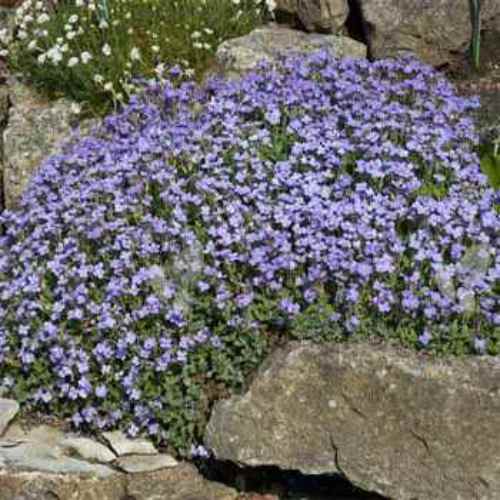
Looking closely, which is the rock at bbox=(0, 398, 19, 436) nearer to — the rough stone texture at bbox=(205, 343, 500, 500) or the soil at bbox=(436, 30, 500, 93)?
the rough stone texture at bbox=(205, 343, 500, 500)

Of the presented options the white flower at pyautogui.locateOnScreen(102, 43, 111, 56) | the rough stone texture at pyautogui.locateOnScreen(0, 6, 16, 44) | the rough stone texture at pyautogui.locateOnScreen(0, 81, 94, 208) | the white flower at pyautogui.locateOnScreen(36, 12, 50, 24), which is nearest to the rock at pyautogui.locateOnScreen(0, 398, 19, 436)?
the rough stone texture at pyautogui.locateOnScreen(0, 81, 94, 208)

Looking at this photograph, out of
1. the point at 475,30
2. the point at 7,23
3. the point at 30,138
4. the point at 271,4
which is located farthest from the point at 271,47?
the point at 7,23

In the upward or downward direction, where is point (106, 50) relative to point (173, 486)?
upward

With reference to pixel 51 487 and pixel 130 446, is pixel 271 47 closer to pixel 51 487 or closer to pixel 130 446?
pixel 130 446

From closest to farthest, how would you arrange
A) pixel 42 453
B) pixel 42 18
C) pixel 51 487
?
pixel 51 487, pixel 42 453, pixel 42 18

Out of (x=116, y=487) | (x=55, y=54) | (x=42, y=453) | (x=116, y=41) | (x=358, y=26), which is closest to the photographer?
(x=116, y=487)

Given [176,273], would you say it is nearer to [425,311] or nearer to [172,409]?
[172,409]

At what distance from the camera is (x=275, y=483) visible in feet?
15.3

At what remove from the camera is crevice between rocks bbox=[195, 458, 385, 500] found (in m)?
4.57

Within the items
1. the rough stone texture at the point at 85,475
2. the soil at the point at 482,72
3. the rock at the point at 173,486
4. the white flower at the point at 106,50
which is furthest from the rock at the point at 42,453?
the soil at the point at 482,72

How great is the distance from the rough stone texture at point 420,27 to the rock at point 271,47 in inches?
7.4

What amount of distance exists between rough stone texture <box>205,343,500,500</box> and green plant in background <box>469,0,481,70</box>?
128 inches

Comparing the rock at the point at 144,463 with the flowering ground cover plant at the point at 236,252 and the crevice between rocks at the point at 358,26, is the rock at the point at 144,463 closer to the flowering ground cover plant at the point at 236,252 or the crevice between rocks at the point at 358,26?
the flowering ground cover plant at the point at 236,252

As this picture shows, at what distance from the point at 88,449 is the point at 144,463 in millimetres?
279
